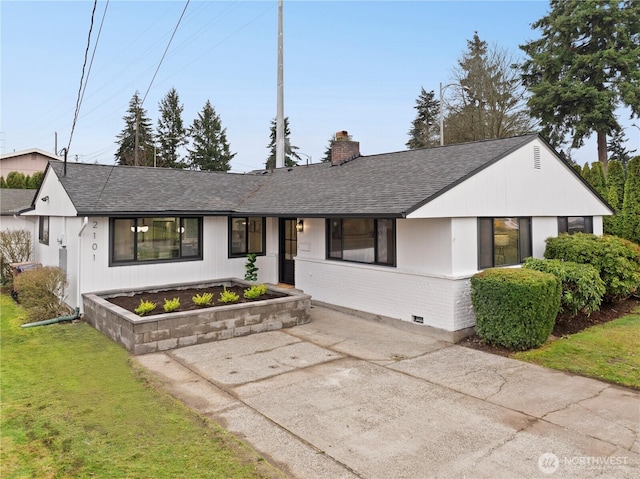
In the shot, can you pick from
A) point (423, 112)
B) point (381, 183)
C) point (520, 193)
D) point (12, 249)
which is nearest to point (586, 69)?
point (520, 193)

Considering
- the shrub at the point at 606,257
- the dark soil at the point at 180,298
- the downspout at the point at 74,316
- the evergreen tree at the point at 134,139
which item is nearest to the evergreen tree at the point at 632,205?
the shrub at the point at 606,257

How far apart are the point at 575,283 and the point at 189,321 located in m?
7.64

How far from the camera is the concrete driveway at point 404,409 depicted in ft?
12.3

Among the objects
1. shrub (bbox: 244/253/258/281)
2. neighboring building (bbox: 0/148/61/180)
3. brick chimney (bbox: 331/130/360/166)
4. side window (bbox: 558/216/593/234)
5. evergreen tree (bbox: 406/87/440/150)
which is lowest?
shrub (bbox: 244/253/258/281)

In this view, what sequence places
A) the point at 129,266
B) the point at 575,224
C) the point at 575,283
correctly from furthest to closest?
1. the point at 575,224
2. the point at 129,266
3. the point at 575,283

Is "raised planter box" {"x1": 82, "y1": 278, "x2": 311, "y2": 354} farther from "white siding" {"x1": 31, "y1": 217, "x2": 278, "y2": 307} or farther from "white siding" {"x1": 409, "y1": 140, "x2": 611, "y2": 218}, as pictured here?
"white siding" {"x1": 409, "y1": 140, "x2": 611, "y2": 218}

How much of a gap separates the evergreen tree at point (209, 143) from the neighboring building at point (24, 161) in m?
15.5

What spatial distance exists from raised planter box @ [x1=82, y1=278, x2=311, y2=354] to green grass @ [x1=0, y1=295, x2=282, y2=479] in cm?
54

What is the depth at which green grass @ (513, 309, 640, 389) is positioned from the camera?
19.7 ft

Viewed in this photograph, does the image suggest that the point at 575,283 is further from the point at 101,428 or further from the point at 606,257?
the point at 101,428

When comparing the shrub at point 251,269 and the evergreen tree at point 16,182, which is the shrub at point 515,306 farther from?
the evergreen tree at point 16,182

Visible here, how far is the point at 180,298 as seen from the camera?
9.34 m

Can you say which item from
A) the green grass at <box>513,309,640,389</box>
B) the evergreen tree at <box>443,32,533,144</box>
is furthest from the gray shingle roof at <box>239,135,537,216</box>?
the evergreen tree at <box>443,32,533,144</box>

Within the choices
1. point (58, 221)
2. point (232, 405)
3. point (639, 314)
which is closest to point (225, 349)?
point (232, 405)
